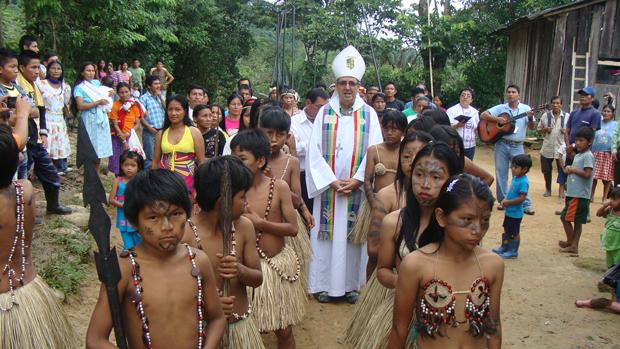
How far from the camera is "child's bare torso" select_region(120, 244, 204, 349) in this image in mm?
2107

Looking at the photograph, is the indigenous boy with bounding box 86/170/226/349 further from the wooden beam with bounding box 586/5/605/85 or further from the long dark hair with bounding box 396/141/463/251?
the wooden beam with bounding box 586/5/605/85

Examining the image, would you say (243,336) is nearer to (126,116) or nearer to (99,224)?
(99,224)

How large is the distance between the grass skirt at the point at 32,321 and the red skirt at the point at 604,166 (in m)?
8.26

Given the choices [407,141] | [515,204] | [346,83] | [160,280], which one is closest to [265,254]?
[407,141]

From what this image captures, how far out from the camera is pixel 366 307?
3.24 meters

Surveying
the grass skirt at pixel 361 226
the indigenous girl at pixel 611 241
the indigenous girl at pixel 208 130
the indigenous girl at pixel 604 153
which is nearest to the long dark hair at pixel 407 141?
the grass skirt at pixel 361 226

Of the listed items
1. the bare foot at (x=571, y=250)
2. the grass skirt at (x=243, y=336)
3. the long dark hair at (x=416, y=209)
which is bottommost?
the bare foot at (x=571, y=250)

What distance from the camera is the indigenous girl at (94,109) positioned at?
6.80m

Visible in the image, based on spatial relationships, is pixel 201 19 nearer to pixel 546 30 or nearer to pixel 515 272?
pixel 546 30

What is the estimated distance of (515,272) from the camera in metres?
5.99

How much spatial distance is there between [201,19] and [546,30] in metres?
11.9

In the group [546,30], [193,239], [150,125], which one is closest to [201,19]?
[546,30]

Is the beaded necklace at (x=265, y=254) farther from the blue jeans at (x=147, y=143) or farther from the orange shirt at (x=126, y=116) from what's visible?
the blue jeans at (x=147, y=143)

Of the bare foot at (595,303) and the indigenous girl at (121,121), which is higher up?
the indigenous girl at (121,121)
